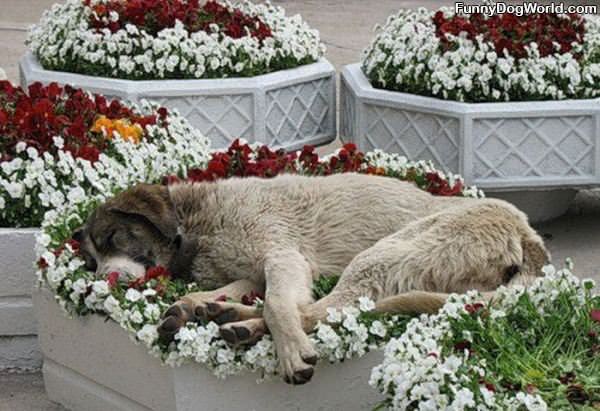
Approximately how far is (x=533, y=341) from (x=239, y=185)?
1.68 m

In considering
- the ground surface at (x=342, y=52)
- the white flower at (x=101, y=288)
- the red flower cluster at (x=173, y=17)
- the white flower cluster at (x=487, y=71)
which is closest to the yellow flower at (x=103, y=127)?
the ground surface at (x=342, y=52)

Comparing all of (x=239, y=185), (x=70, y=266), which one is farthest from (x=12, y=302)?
(x=239, y=185)

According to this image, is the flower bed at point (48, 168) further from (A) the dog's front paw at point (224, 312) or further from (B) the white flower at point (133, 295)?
(A) the dog's front paw at point (224, 312)

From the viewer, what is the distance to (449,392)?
4070mm

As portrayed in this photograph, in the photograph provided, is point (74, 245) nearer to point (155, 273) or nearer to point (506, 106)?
point (155, 273)

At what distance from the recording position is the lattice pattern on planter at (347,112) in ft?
27.9

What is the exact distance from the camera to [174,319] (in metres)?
4.90

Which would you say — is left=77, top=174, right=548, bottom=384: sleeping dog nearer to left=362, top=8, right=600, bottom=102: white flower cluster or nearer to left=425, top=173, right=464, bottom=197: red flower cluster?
left=425, top=173, right=464, bottom=197: red flower cluster

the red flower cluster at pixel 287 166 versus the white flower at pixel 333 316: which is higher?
the white flower at pixel 333 316

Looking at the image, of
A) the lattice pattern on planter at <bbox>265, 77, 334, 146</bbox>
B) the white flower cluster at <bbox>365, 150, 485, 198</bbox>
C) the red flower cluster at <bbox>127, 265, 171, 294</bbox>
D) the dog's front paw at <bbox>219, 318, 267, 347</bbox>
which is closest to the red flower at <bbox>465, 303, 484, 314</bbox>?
the dog's front paw at <bbox>219, 318, 267, 347</bbox>

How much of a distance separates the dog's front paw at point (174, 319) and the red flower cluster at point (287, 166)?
1275mm

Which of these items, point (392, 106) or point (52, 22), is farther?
point (52, 22)

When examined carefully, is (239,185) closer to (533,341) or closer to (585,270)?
(533,341)

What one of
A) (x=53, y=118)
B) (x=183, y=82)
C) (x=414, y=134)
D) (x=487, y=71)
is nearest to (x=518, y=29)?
(x=487, y=71)
